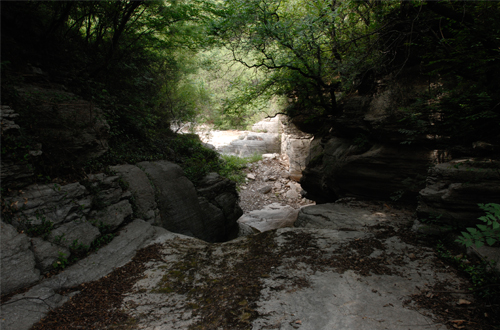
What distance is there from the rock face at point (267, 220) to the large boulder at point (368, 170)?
1.59 meters

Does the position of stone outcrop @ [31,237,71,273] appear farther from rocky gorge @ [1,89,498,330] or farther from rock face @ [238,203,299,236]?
rock face @ [238,203,299,236]

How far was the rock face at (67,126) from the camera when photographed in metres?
4.32

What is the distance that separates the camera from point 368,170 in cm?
657

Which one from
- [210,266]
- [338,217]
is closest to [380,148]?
[338,217]

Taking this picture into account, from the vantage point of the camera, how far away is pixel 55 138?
4.40m

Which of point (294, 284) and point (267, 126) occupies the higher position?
point (267, 126)

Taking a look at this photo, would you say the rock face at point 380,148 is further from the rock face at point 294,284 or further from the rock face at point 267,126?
the rock face at point 267,126

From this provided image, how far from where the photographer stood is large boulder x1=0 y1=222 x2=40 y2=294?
9.18 feet

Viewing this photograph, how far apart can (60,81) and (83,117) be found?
1.41 meters

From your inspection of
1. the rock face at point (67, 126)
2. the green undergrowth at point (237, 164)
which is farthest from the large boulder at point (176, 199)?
the green undergrowth at point (237, 164)

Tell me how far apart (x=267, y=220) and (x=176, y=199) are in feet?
14.4

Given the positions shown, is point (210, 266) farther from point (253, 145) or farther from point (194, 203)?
point (253, 145)

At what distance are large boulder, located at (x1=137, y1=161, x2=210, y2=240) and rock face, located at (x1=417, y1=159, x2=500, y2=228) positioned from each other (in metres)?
5.28

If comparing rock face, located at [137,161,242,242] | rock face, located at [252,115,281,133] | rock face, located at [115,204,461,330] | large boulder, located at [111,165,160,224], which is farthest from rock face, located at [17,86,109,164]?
rock face, located at [252,115,281,133]
